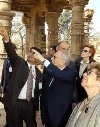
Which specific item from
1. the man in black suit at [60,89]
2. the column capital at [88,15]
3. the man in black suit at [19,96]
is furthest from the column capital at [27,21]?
the man in black suit at [60,89]

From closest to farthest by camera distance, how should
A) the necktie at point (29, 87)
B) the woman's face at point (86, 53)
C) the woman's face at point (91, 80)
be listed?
the woman's face at point (91, 80) → the necktie at point (29, 87) → the woman's face at point (86, 53)

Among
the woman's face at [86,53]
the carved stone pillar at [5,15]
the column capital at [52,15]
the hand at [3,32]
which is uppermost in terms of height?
the column capital at [52,15]

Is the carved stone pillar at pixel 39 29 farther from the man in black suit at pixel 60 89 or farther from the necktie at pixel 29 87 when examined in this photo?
the man in black suit at pixel 60 89

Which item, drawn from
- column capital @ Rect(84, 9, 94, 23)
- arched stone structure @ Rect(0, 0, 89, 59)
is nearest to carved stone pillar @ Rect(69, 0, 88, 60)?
arched stone structure @ Rect(0, 0, 89, 59)

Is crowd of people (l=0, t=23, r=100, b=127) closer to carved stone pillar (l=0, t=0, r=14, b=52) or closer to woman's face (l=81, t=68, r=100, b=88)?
woman's face (l=81, t=68, r=100, b=88)

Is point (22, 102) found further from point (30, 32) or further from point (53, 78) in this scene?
point (30, 32)

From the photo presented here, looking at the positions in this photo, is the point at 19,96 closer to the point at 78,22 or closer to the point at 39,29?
the point at 78,22

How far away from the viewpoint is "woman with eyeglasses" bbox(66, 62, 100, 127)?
3033mm

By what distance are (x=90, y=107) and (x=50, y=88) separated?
1.92 m

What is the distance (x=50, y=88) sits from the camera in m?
5.03

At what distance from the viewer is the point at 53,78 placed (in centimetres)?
507

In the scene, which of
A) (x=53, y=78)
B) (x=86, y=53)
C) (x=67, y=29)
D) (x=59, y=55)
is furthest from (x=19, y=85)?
(x=67, y=29)

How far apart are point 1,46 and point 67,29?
53.1 m

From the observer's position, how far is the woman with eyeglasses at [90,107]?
3.03 meters
